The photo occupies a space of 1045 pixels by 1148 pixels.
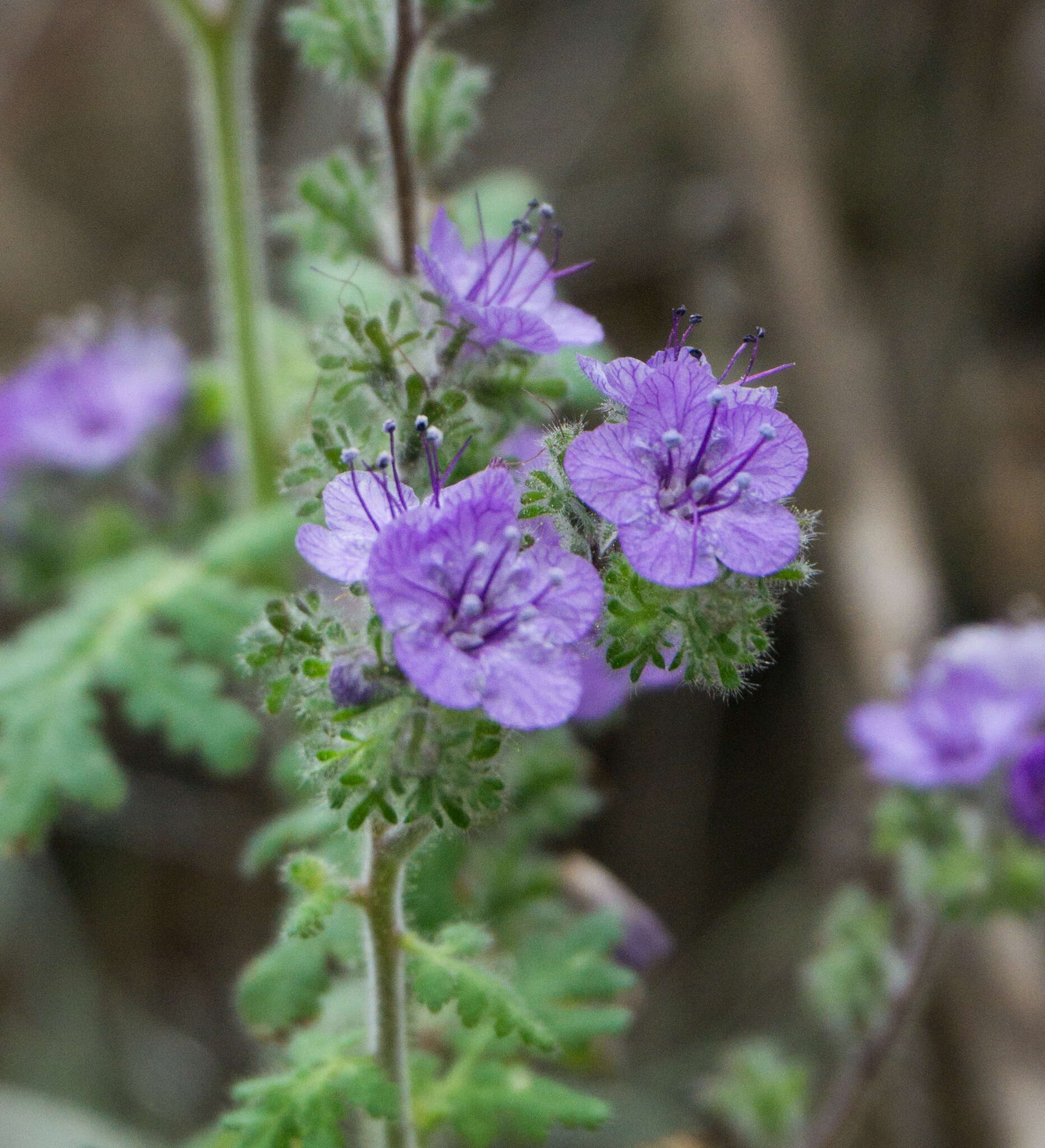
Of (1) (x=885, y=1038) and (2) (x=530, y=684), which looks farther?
(1) (x=885, y=1038)

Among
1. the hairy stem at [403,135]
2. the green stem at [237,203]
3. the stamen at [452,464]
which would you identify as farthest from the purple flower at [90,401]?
the stamen at [452,464]

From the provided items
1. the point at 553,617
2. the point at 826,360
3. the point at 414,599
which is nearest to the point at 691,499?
the point at 553,617

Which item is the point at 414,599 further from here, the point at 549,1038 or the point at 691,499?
the point at 549,1038

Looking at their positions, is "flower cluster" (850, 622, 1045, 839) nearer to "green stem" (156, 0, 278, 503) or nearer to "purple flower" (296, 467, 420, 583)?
"purple flower" (296, 467, 420, 583)

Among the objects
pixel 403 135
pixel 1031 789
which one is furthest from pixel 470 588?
pixel 1031 789

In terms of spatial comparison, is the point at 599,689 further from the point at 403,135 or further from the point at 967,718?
the point at 403,135

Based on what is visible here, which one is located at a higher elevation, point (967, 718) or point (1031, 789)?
point (967, 718)
